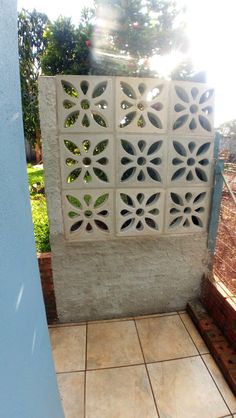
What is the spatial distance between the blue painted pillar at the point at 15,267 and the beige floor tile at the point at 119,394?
0.63 m

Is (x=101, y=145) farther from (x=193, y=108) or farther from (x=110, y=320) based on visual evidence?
(x=110, y=320)

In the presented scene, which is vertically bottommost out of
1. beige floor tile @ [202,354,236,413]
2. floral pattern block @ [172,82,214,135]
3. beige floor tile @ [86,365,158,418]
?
beige floor tile @ [202,354,236,413]

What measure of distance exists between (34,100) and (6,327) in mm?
4556

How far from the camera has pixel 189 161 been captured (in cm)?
195

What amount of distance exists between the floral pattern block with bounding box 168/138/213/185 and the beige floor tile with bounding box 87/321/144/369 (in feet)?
4.43

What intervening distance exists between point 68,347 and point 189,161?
1.81m

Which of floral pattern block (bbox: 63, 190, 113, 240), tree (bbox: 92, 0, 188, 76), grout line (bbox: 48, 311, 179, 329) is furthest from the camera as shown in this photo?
tree (bbox: 92, 0, 188, 76)

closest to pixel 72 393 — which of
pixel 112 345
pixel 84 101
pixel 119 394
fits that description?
pixel 119 394

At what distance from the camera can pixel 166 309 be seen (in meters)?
2.27

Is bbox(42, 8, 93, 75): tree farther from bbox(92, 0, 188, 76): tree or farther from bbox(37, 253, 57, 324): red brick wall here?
bbox(37, 253, 57, 324): red brick wall

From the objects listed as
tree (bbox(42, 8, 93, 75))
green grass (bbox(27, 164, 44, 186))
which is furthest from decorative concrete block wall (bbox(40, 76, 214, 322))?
green grass (bbox(27, 164, 44, 186))

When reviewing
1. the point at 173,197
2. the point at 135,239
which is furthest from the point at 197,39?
the point at 135,239

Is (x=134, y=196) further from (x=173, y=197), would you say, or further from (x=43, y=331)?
(x=43, y=331)

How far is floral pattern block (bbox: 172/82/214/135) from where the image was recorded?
71.0 inches
